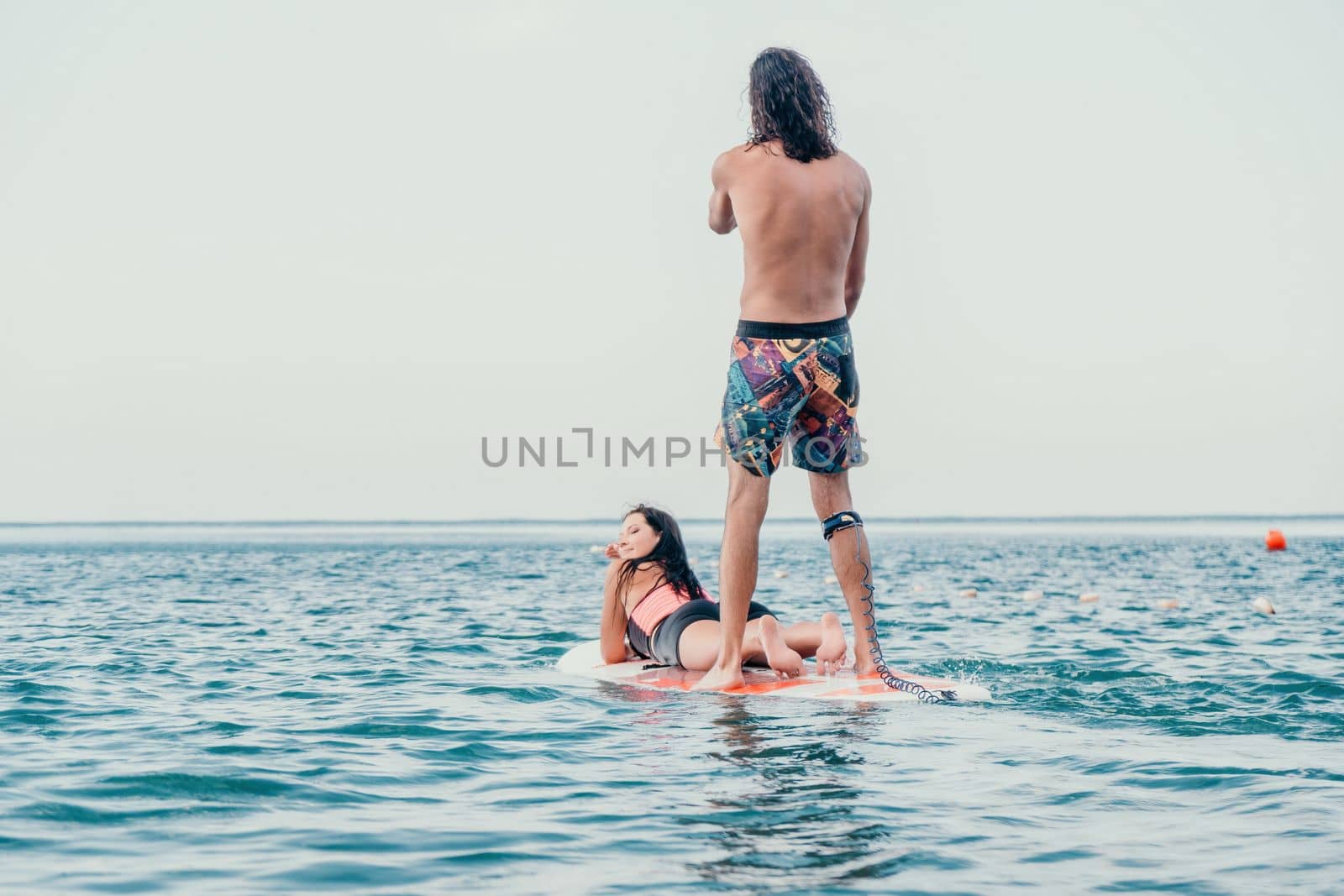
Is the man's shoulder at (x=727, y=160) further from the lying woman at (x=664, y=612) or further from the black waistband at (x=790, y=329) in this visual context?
the lying woman at (x=664, y=612)

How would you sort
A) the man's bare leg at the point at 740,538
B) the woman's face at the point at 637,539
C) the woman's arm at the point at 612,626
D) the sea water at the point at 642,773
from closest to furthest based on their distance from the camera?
the sea water at the point at 642,773 → the man's bare leg at the point at 740,538 → the woman's face at the point at 637,539 → the woman's arm at the point at 612,626

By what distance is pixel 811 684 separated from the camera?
6.25 m

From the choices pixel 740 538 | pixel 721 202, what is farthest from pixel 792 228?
pixel 740 538

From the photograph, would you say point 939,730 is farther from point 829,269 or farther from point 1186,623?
point 1186,623

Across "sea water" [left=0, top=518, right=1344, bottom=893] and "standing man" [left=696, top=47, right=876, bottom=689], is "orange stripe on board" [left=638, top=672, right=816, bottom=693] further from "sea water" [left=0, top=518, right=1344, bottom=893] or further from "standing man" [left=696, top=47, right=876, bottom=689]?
"standing man" [left=696, top=47, right=876, bottom=689]

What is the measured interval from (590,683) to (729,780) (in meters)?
2.88

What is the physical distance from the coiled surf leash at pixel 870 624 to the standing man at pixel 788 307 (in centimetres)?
1

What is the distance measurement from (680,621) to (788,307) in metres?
2.06

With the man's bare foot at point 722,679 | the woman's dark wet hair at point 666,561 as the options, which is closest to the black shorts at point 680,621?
the woman's dark wet hair at point 666,561

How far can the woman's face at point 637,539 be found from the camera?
7.46m

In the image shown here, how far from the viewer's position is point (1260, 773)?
14.6 ft

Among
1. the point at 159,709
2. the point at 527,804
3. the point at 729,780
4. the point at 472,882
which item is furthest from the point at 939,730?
the point at 159,709

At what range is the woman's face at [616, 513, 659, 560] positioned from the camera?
24.5ft

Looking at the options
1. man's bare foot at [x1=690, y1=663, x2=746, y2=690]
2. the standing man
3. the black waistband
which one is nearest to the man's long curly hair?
the standing man
